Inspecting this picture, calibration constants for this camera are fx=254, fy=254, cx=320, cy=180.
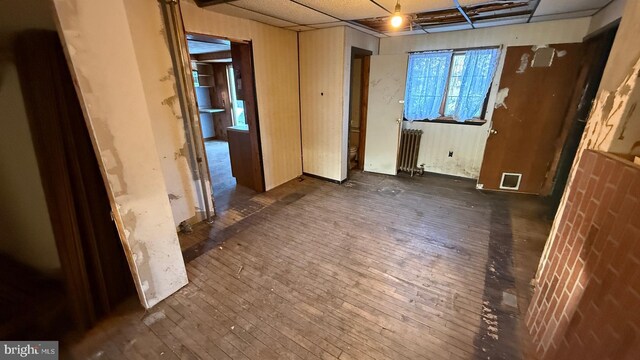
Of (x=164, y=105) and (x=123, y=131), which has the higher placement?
(x=164, y=105)

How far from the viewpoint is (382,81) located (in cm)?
414

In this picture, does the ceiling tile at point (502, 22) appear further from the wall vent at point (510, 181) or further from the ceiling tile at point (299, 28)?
the ceiling tile at point (299, 28)

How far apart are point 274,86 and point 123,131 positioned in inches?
95.6

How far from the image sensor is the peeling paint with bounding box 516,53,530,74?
3.19m

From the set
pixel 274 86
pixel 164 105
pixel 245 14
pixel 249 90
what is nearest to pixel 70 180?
pixel 164 105

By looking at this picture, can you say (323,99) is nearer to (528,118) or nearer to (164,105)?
(164,105)

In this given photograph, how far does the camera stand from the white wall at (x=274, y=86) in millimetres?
2932

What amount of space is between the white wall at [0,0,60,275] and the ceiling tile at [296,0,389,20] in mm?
1931

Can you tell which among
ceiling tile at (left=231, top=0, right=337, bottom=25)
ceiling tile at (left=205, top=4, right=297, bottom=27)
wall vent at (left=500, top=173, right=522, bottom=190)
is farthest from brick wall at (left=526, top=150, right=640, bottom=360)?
ceiling tile at (left=205, top=4, right=297, bottom=27)

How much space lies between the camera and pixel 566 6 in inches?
101

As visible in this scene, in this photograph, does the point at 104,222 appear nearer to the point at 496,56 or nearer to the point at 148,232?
the point at 148,232

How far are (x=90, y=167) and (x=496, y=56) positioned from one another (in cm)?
470

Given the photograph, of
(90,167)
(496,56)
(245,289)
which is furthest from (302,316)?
(496,56)

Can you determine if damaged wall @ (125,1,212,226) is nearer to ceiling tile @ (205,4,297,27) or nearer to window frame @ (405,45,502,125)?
ceiling tile @ (205,4,297,27)
